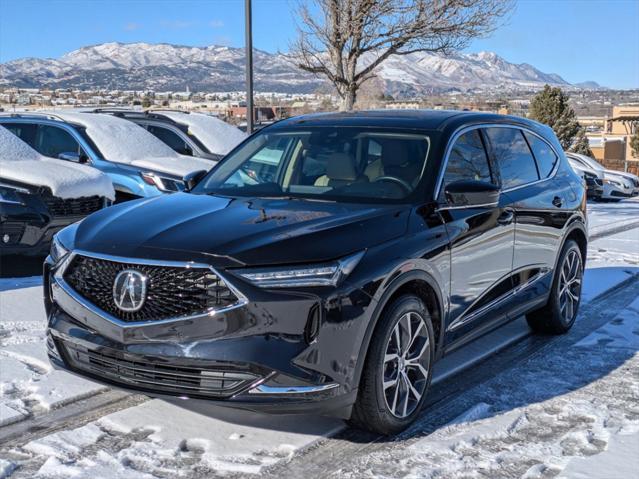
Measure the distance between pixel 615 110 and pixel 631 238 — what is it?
7547 centimetres

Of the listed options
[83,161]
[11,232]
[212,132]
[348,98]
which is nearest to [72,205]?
[11,232]

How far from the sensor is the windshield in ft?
15.4

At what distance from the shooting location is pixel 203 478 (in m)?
3.56

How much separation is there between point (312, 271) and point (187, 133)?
1000 cm

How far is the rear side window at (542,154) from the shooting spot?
6.04 metres

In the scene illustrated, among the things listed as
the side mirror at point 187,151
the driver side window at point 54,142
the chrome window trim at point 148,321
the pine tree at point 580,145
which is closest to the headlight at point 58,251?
the chrome window trim at point 148,321

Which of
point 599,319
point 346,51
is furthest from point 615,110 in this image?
point 599,319

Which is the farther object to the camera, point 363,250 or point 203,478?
point 363,250

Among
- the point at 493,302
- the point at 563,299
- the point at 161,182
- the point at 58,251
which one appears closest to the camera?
the point at 58,251

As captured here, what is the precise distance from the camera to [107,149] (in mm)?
10859

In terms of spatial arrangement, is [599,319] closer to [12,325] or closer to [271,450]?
[271,450]

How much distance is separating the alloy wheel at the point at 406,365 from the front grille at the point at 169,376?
803mm

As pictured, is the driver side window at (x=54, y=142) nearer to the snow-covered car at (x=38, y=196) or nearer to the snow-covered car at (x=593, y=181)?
the snow-covered car at (x=38, y=196)

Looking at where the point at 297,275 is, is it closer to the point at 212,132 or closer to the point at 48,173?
the point at 48,173
